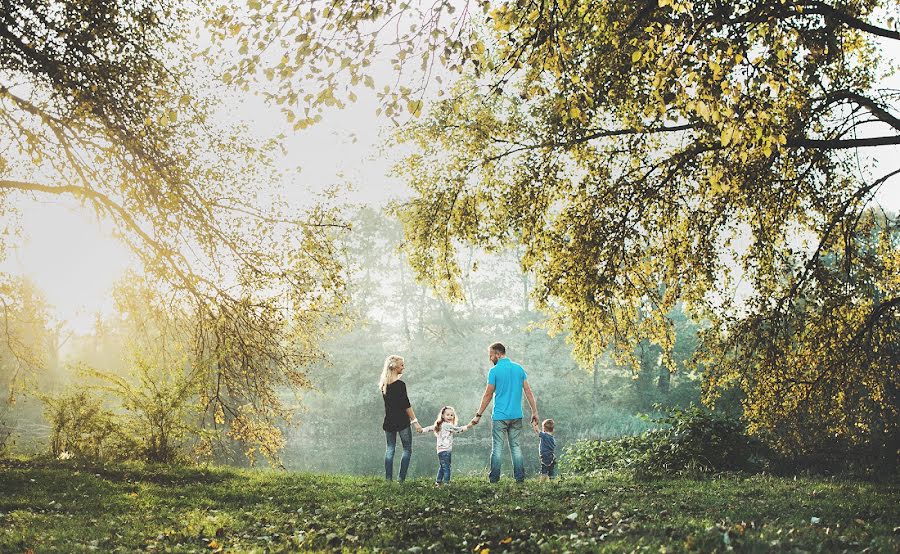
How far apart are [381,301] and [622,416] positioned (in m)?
25.0

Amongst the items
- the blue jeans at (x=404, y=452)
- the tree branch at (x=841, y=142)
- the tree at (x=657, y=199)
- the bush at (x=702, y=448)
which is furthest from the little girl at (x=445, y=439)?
the tree branch at (x=841, y=142)

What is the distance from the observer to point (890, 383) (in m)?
11.4

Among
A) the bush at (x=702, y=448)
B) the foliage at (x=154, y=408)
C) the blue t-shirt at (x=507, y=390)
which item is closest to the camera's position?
the blue t-shirt at (x=507, y=390)

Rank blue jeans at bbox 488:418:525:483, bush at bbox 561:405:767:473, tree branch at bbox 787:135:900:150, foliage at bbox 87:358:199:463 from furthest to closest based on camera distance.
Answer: bush at bbox 561:405:767:473, foliage at bbox 87:358:199:463, blue jeans at bbox 488:418:525:483, tree branch at bbox 787:135:900:150

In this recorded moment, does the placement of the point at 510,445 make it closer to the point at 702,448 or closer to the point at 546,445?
the point at 546,445

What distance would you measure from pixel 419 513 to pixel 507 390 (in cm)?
329

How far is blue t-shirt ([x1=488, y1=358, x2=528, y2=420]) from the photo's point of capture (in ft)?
34.1

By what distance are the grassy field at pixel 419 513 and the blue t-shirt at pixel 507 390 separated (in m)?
1.17

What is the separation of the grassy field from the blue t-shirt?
117cm

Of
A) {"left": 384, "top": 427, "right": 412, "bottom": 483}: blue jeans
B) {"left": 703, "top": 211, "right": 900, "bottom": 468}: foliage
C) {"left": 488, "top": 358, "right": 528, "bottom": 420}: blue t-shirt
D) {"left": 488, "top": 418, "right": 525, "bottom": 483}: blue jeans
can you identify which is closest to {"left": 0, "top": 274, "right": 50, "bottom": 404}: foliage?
{"left": 384, "top": 427, "right": 412, "bottom": 483}: blue jeans

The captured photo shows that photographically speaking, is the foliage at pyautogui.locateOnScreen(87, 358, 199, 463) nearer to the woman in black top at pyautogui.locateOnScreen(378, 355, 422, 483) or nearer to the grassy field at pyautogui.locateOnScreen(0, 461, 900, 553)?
the grassy field at pyautogui.locateOnScreen(0, 461, 900, 553)

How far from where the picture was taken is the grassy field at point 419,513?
228 inches

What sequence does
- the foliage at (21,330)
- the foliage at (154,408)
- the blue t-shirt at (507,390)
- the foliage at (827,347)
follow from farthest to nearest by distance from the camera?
1. the foliage at (21,330)
2. the foliage at (154,408)
3. the blue t-shirt at (507,390)
4. the foliage at (827,347)

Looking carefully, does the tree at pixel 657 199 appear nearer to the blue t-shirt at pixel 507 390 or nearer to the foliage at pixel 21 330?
the blue t-shirt at pixel 507 390
